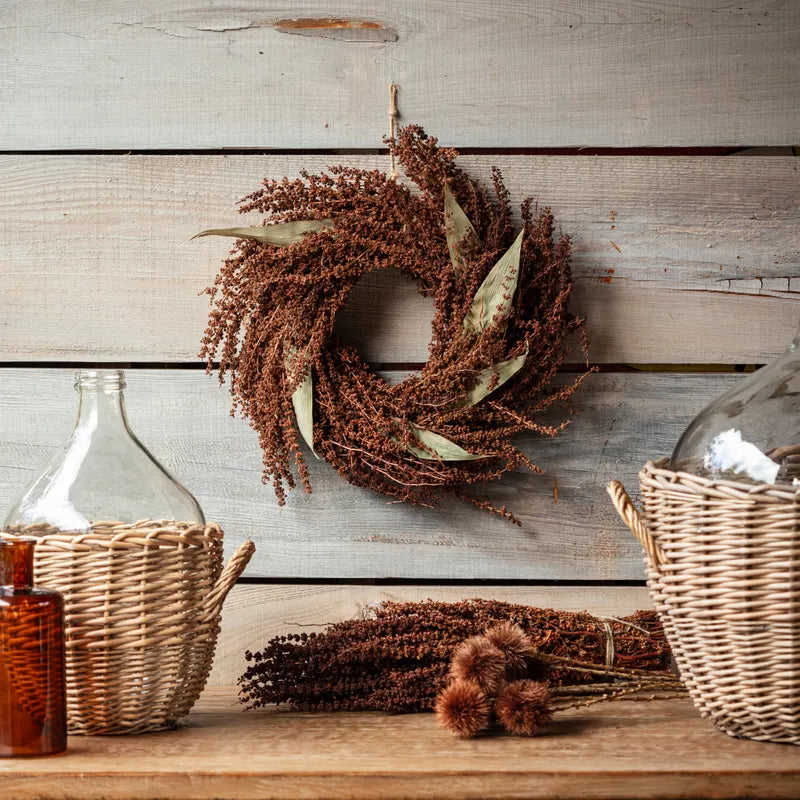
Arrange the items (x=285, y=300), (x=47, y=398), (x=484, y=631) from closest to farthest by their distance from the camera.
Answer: (x=484, y=631), (x=285, y=300), (x=47, y=398)

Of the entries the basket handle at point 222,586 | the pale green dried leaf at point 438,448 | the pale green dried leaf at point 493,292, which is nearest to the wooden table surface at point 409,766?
the basket handle at point 222,586

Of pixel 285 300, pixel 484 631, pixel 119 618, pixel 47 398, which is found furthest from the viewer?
pixel 47 398

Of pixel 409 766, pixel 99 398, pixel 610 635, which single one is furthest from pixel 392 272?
pixel 409 766

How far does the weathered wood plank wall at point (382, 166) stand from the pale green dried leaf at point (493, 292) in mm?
117

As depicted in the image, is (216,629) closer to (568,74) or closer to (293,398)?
(293,398)

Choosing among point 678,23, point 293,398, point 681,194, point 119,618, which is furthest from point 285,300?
point 678,23

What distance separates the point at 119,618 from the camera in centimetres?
88

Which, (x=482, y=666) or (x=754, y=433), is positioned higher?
(x=754, y=433)

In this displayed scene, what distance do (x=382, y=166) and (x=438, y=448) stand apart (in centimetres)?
42

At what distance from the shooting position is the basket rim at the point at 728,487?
81 cm

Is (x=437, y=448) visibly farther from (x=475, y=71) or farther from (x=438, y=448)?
(x=475, y=71)

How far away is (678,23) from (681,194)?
244 mm

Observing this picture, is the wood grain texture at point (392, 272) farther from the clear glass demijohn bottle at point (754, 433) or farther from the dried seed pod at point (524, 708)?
the dried seed pod at point (524, 708)

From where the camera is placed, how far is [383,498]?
1.23 metres
